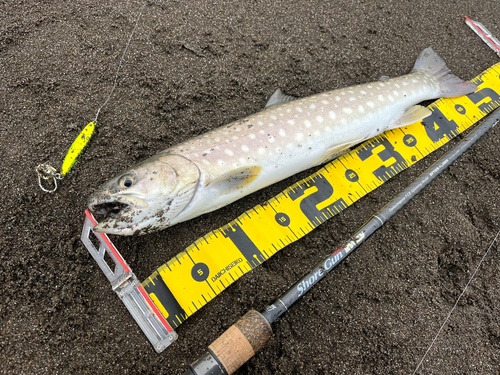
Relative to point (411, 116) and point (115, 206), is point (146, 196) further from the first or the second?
point (411, 116)

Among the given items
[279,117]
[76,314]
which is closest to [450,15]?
[279,117]

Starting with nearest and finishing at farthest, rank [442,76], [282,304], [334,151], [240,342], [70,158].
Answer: [240,342]
[282,304]
[70,158]
[334,151]
[442,76]

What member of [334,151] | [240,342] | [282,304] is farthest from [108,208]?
[334,151]

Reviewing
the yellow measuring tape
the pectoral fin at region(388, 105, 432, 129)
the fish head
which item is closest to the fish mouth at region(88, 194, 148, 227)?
the fish head

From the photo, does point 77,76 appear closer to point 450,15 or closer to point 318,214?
point 318,214

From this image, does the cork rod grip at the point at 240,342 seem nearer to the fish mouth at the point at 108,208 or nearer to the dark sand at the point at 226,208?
the dark sand at the point at 226,208

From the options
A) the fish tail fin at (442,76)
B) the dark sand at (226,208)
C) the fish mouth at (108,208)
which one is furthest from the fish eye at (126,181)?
the fish tail fin at (442,76)
